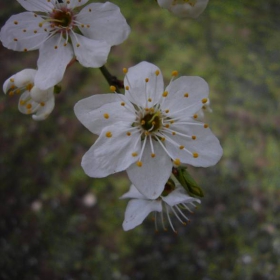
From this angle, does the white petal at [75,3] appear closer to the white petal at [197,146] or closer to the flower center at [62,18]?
the flower center at [62,18]

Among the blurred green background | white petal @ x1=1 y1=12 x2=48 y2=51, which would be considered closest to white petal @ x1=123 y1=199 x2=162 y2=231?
white petal @ x1=1 y1=12 x2=48 y2=51

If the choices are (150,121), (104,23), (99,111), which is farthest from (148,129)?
(104,23)

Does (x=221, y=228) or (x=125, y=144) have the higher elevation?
(x=125, y=144)


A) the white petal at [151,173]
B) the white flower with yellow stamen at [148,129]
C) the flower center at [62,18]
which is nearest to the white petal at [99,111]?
the white flower with yellow stamen at [148,129]

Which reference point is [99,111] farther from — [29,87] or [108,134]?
[29,87]

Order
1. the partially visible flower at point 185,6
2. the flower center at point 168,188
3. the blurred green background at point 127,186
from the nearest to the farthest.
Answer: the partially visible flower at point 185,6, the flower center at point 168,188, the blurred green background at point 127,186

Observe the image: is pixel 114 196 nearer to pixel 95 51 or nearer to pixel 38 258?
pixel 38 258

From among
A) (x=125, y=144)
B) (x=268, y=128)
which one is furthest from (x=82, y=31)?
(x=268, y=128)
